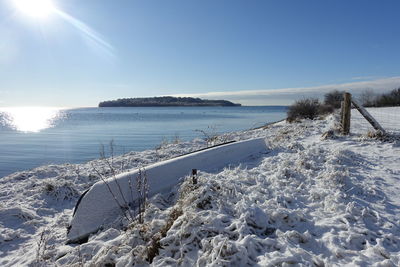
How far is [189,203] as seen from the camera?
11.7ft

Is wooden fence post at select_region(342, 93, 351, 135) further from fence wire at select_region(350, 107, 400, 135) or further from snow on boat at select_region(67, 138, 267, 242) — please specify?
snow on boat at select_region(67, 138, 267, 242)

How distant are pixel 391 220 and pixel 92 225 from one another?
4156 mm

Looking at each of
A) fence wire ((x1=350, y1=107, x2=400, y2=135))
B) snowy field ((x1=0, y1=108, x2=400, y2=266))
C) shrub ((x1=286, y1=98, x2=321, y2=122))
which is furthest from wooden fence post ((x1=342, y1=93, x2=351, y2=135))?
shrub ((x1=286, y1=98, x2=321, y2=122))

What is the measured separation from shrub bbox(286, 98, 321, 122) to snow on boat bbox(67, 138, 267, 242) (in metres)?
15.3

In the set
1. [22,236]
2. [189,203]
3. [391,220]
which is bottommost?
[22,236]

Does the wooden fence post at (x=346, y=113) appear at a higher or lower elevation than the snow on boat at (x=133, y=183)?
higher

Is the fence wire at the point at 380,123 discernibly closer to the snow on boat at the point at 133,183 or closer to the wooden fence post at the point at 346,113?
the wooden fence post at the point at 346,113

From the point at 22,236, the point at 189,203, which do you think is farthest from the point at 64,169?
the point at 189,203

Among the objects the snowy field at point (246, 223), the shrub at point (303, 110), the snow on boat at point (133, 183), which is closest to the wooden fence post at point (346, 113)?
the snowy field at point (246, 223)

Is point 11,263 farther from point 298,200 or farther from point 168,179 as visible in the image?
point 298,200

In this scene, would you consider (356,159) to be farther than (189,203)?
Yes

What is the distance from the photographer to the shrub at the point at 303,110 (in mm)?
21234

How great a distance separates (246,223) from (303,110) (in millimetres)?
20119

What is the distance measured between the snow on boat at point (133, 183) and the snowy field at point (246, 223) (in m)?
0.26
